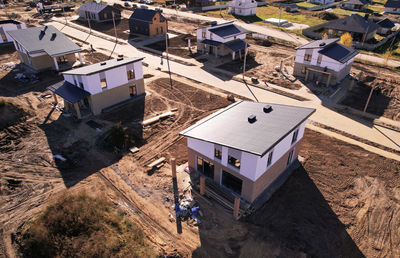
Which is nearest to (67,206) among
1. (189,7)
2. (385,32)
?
(385,32)

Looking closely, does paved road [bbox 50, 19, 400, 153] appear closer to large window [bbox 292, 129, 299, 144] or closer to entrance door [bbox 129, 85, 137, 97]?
entrance door [bbox 129, 85, 137, 97]

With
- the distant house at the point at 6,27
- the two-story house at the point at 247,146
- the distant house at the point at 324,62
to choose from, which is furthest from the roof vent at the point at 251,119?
the distant house at the point at 6,27

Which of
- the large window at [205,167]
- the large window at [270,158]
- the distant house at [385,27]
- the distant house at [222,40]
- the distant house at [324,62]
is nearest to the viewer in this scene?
the large window at [270,158]

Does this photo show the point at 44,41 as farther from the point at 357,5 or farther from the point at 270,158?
the point at 357,5

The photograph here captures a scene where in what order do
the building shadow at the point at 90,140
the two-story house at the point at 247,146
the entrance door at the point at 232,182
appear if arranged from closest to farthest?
the two-story house at the point at 247,146, the entrance door at the point at 232,182, the building shadow at the point at 90,140

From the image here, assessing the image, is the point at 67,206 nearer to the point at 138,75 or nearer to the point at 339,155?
the point at 138,75

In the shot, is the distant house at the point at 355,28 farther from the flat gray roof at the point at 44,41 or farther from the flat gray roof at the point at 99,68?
the flat gray roof at the point at 44,41

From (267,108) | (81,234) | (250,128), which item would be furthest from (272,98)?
(81,234)
